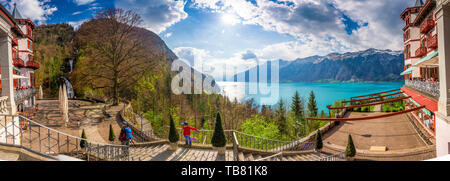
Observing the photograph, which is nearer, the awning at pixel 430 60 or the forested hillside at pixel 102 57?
the awning at pixel 430 60

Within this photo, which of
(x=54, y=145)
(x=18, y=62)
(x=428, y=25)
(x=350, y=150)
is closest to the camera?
(x=54, y=145)

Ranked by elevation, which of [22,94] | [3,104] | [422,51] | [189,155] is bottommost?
[189,155]

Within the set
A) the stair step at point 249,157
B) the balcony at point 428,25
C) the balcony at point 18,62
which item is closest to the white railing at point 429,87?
the balcony at point 428,25

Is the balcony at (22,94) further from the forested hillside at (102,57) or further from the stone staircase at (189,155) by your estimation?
the stone staircase at (189,155)

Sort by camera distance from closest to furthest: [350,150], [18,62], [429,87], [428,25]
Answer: [429,87]
[350,150]
[428,25]
[18,62]

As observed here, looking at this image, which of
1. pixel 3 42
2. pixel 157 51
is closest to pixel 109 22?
pixel 157 51

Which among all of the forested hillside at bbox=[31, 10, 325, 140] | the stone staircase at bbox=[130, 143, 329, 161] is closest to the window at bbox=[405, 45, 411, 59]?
the stone staircase at bbox=[130, 143, 329, 161]

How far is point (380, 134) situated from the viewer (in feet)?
18.5

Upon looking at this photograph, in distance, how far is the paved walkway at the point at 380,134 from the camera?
484 cm

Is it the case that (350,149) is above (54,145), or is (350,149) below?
below

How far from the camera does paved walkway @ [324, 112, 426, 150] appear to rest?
190 inches

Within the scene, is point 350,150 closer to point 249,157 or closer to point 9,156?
point 249,157

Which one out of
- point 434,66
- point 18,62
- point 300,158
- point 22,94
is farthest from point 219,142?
point 18,62

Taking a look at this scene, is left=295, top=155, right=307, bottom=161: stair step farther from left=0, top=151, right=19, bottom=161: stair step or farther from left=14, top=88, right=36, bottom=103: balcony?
left=14, top=88, right=36, bottom=103: balcony
